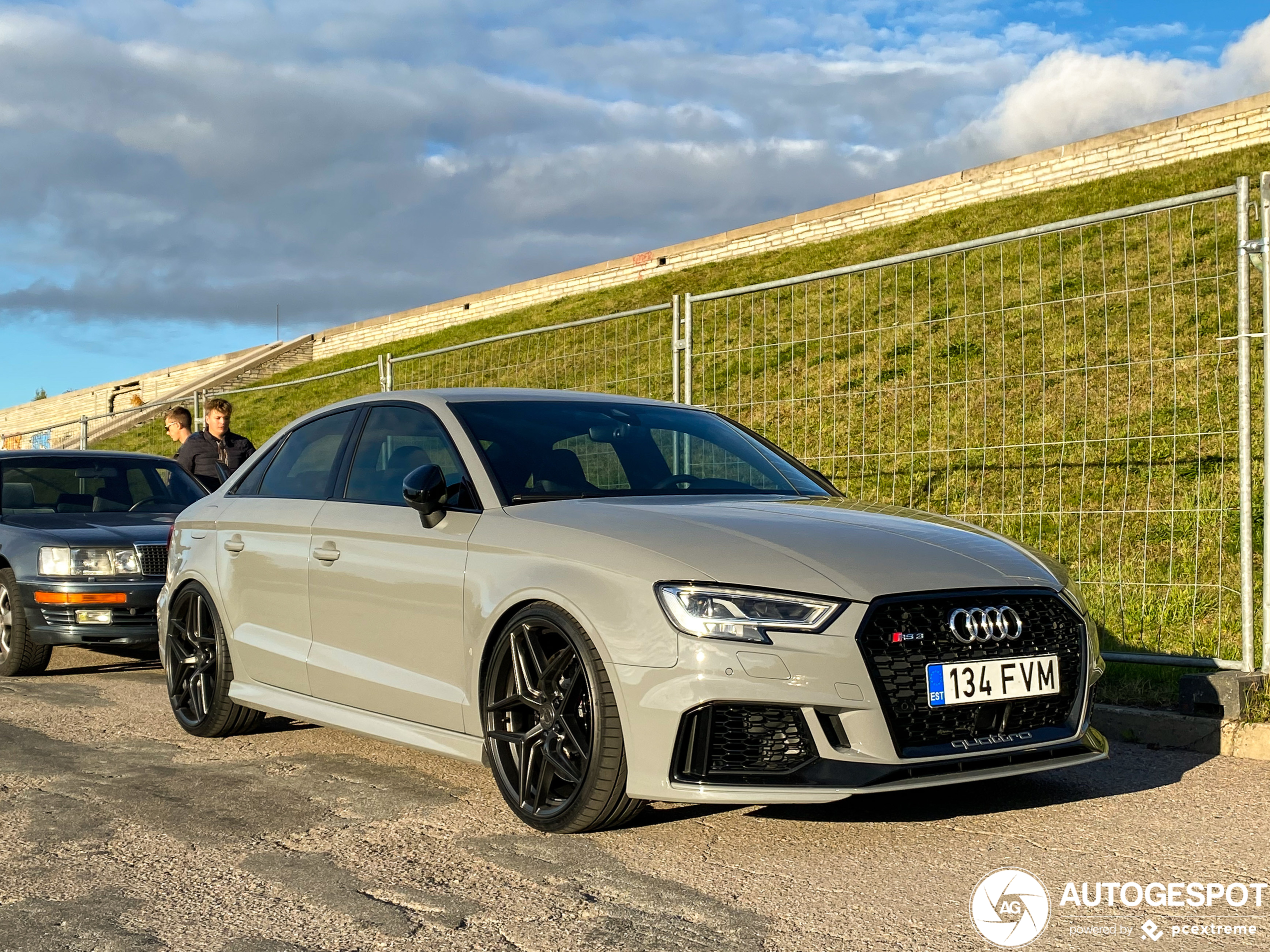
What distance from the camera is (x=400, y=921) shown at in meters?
3.60

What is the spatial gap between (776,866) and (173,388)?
40824 mm

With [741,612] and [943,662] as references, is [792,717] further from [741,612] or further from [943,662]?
[943,662]

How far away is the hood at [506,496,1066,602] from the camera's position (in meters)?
4.16

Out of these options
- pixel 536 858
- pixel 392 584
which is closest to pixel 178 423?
pixel 392 584

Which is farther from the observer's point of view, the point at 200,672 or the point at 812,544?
the point at 200,672

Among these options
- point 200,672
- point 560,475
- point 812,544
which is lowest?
point 200,672

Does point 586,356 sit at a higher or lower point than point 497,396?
higher

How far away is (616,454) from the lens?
5602 millimetres

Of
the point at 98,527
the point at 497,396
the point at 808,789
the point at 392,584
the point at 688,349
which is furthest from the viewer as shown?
the point at 98,527

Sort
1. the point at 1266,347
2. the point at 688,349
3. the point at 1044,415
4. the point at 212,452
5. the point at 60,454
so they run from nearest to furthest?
the point at 1266,347
the point at 1044,415
the point at 688,349
the point at 60,454
the point at 212,452

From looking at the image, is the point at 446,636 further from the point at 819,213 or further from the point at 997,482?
the point at 819,213

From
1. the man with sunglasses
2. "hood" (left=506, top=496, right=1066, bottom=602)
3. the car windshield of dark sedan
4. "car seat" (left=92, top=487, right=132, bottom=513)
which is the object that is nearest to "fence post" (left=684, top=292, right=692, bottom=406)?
"hood" (left=506, top=496, right=1066, bottom=602)

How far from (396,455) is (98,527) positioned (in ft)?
14.8

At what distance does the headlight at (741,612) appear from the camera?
4051mm
